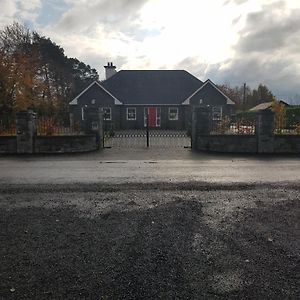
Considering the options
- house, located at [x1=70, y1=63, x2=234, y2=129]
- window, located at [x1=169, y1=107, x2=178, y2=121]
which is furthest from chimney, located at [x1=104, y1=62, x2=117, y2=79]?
window, located at [x1=169, y1=107, x2=178, y2=121]

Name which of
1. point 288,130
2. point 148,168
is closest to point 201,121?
point 288,130

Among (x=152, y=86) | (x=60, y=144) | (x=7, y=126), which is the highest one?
(x=152, y=86)

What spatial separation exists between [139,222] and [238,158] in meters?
9.65

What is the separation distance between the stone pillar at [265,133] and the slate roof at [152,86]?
23339 mm

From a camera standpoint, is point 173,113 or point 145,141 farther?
point 173,113

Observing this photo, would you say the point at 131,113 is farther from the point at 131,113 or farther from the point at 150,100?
the point at 150,100

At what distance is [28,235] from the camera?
549 cm

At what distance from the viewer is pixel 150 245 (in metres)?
5.06

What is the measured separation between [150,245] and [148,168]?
23.7 feet

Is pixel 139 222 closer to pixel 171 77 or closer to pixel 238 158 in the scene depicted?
pixel 238 158

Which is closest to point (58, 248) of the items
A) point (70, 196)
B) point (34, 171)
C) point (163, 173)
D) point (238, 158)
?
point (70, 196)

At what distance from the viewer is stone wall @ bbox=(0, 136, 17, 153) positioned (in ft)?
54.6

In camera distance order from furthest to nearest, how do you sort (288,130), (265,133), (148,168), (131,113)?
1. (131,113)
2. (288,130)
3. (265,133)
4. (148,168)

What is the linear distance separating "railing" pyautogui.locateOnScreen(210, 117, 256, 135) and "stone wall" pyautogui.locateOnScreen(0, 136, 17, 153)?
9944 mm
